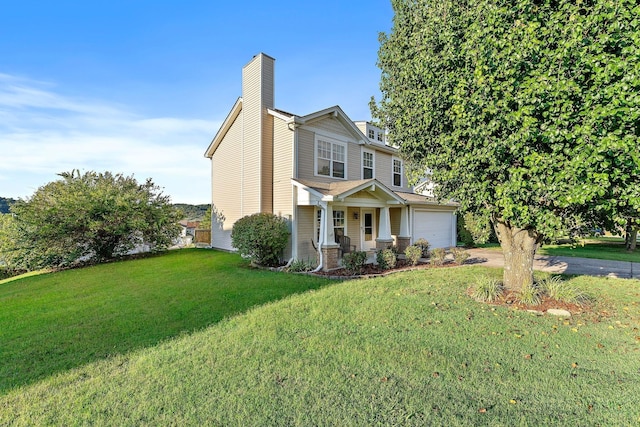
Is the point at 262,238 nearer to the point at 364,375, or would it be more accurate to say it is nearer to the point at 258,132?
the point at 258,132

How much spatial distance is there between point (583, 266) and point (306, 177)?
1174 cm

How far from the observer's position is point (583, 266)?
11938 millimetres

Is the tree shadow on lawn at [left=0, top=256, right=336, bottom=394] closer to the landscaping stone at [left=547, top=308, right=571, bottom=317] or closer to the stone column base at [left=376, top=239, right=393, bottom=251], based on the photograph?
the stone column base at [left=376, top=239, right=393, bottom=251]

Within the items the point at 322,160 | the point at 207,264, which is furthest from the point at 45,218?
the point at 322,160

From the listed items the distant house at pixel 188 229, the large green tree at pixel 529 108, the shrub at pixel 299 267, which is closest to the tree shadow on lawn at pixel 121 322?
the shrub at pixel 299 267

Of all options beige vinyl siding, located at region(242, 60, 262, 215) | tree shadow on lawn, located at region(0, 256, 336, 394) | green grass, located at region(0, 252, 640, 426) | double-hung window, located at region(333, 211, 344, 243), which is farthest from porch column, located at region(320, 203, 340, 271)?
green grass, located at region(0, 252, 640, 426)

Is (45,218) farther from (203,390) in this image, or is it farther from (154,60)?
(203,390)

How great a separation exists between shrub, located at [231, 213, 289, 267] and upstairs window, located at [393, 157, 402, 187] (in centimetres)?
856

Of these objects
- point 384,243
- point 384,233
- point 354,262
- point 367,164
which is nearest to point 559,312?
point 354,262

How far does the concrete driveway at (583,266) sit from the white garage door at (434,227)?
417cm

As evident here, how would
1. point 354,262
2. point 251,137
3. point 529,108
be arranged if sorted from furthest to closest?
point 251,137, point 354,262, point 529,108

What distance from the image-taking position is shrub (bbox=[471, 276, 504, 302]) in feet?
21.9

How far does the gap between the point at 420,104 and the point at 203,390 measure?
655 cm

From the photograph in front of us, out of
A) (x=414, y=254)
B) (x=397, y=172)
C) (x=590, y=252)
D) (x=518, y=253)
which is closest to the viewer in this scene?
(x=518, y=253)
